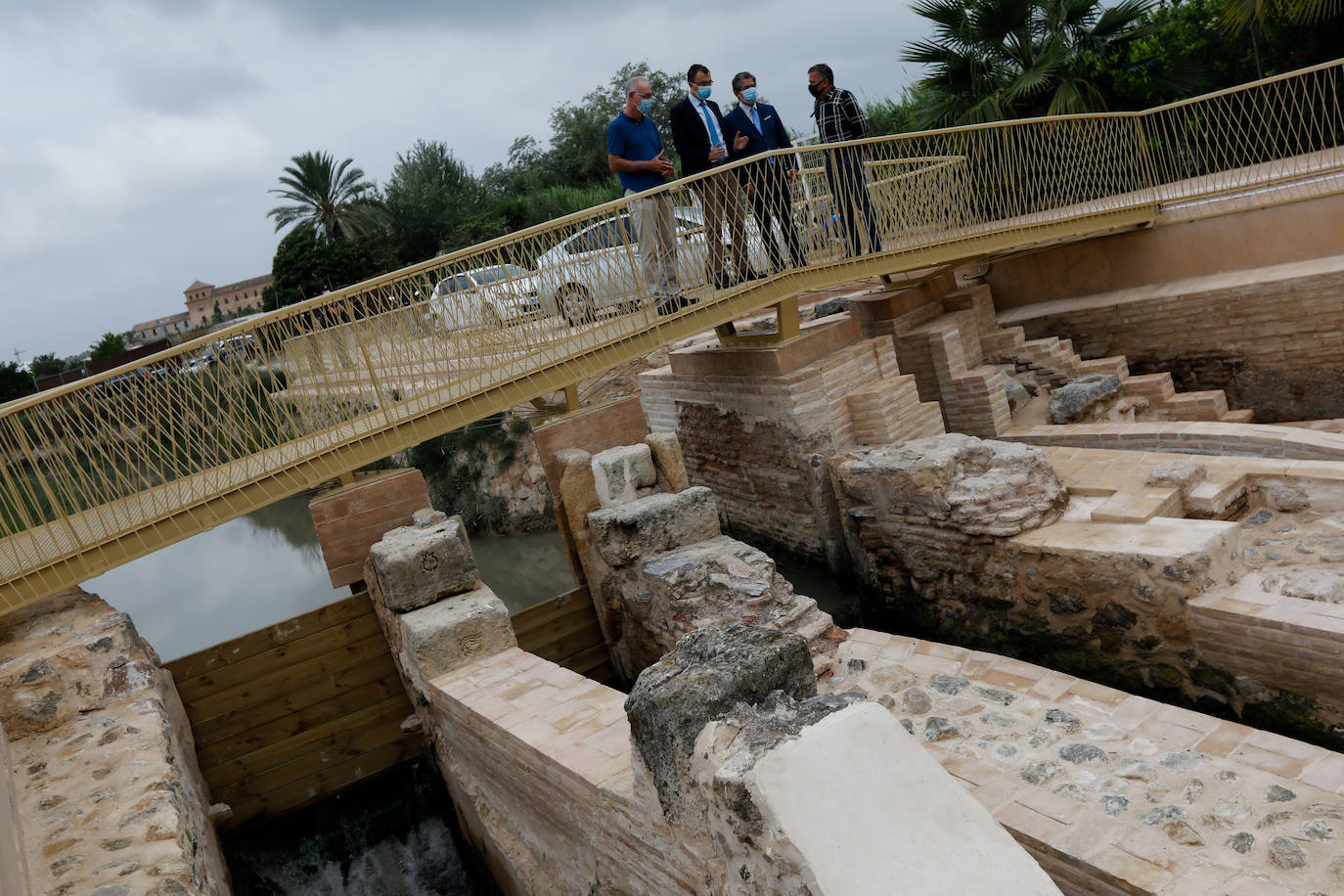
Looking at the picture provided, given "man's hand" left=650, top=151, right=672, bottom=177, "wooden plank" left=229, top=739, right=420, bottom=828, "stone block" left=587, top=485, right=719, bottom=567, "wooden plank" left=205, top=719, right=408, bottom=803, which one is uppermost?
"man's hand" left=650, top=151, right=672, bottom=177

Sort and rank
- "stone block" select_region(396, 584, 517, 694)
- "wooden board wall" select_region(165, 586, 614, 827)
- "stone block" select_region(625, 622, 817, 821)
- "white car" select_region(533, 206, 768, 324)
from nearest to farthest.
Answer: "stone block" select_region(625, 622, 817, 821) → "stone block" select_region(396, 584, 517, 694) → "wooden board wall" select_region(165, 586, 614, 827) → "white car" select_region(533, 206, 768, 324)

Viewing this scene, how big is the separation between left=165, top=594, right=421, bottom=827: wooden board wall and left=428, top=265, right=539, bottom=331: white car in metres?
1.96

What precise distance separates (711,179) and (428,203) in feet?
78.0

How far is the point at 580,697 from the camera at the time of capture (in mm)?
4199

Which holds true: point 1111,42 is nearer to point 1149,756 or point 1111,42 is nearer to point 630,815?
point 1149,756

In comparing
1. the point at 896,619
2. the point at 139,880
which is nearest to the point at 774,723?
the point at 139,880

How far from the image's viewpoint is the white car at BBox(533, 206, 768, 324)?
20.5 feet

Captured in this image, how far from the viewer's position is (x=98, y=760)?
3.87 metres

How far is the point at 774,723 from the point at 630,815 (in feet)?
2.89

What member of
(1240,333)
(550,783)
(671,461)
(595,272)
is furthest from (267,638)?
(1240,333)

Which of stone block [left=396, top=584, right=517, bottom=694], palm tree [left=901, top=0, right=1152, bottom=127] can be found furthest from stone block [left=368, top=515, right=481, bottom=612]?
palm tree [left=901, top=0, right=1152, bottom=127]

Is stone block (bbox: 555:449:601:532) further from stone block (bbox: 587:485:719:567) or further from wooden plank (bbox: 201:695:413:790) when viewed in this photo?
wooden plank (bbox: 201:695:413:790)

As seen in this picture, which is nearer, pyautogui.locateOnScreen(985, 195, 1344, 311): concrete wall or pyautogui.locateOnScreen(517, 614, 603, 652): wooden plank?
pyautogui.locateOnScreen(517, 614, 603, 652): wooden plank

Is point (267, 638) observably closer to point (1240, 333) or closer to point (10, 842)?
point (10, 842)
